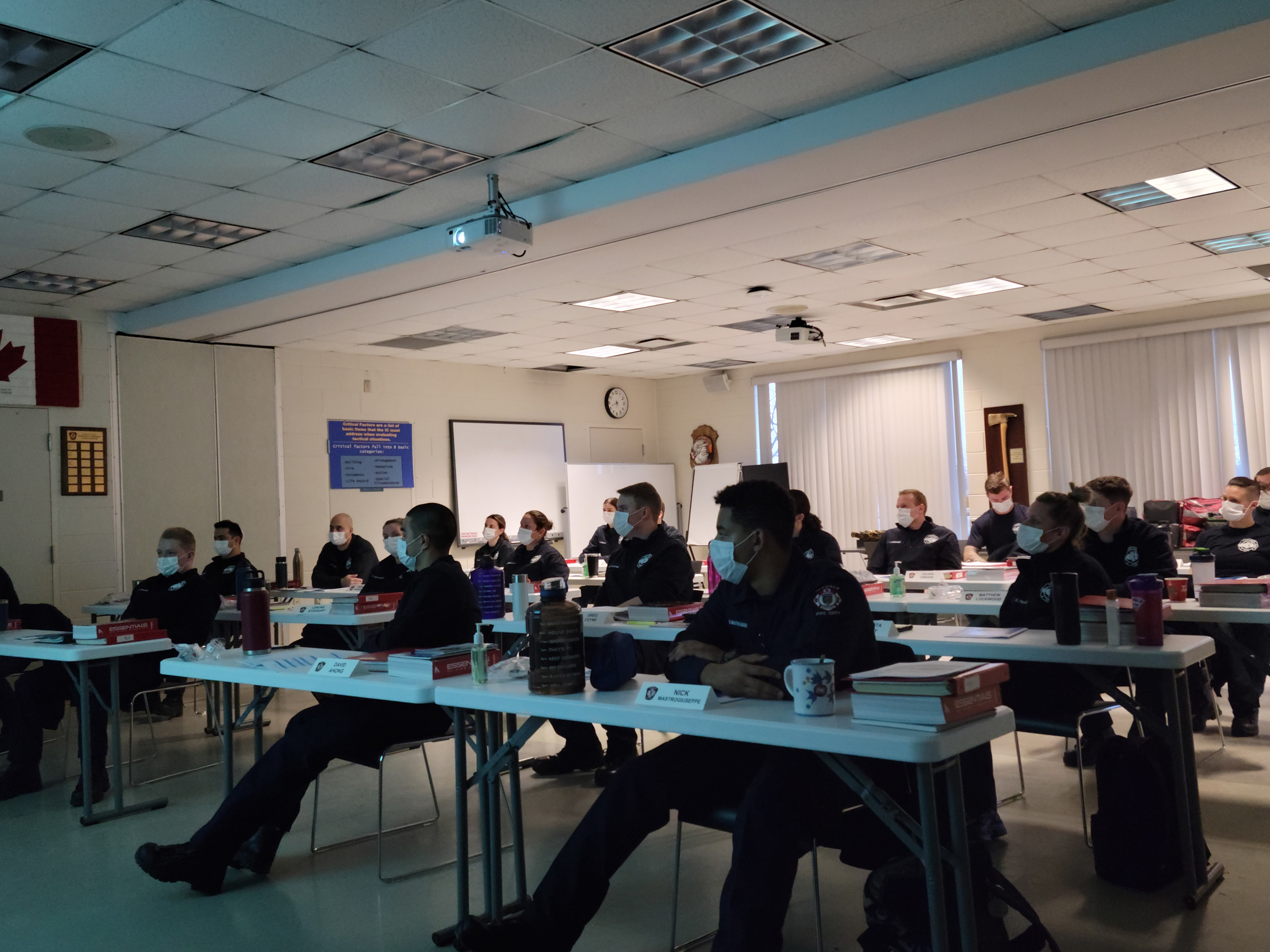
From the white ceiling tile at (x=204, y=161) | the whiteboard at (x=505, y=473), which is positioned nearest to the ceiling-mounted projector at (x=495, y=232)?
the white ceiling tile at (x=204, y=161)

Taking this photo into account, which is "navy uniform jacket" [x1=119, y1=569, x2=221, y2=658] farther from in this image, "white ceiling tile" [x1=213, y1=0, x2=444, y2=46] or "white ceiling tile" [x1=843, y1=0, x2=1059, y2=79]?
"white ceiling tile" [x1=843, y1=0, x2=1059, y2=79]

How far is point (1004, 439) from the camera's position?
30.3 feet

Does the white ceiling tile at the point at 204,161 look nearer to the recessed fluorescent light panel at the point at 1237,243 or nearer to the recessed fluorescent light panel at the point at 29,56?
the recessed fluorescent light panel at the point at 29,56

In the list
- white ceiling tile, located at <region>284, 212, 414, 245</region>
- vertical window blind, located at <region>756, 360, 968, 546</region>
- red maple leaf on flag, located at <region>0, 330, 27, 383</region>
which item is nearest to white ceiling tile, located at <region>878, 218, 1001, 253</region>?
white ceiling tile, located at <region>284, 212, 414, 245</region>

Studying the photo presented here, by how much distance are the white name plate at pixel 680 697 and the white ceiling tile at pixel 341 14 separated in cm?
219

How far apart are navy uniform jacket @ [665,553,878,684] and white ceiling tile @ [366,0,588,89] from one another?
77.0 inches

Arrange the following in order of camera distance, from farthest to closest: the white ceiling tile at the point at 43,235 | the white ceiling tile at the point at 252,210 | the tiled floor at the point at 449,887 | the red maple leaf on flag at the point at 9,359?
1. the red maple leaf on flag at the point at 9,359
2. the white ceiling tile at the point at 43,235
3. the white ceiling tile at the point at 252,210
4. the tiled floor at the point at 449,887

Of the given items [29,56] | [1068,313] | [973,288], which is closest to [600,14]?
[29,56]

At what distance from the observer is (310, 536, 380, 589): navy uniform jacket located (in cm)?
758

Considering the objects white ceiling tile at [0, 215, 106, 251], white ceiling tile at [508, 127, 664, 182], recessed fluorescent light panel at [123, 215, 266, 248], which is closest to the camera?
white ceiling tile at [508, 127, 664, 182]

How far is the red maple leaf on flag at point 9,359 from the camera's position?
6.86 metres

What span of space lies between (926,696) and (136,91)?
3425 mm

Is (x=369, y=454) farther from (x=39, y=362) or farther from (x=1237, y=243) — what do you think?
(x=1237, y=243)

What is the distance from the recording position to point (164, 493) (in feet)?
24.9
